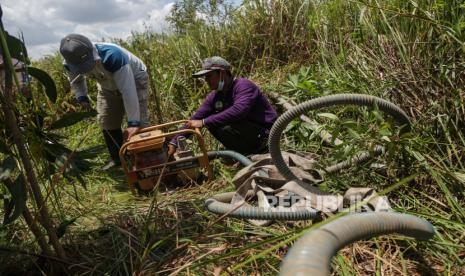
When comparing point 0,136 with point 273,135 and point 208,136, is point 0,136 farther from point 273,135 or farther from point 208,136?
point 208,136

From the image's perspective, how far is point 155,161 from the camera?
2.88m

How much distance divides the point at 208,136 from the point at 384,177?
7.25 ft

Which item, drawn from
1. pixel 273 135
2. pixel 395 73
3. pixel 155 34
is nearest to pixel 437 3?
pixel 395 73

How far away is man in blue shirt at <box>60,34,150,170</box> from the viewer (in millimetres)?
3094

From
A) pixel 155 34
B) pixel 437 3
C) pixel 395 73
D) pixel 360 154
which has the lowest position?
pixel 360 154

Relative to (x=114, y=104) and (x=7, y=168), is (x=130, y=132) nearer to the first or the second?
(x=114, y=104)

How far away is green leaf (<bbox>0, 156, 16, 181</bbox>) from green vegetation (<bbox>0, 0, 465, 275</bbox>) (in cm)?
3

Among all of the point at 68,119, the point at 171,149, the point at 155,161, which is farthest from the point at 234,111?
the point at 68,119

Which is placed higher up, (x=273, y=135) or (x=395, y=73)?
(x=395, y=73)

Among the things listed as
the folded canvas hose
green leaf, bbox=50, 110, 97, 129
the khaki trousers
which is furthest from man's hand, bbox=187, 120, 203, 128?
green leaf, bbox=50, 110, 97, 129

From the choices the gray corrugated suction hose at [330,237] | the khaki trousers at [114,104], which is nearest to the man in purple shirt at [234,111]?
the khaki trousers at [114,104]

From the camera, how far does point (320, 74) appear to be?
3.65 m

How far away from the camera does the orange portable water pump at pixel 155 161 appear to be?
2793 millimetres

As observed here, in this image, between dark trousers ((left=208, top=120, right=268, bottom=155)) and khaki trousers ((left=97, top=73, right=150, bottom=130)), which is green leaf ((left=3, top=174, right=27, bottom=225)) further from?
khaki trousers ((left=97, top=73, right=150, bottom=130))
